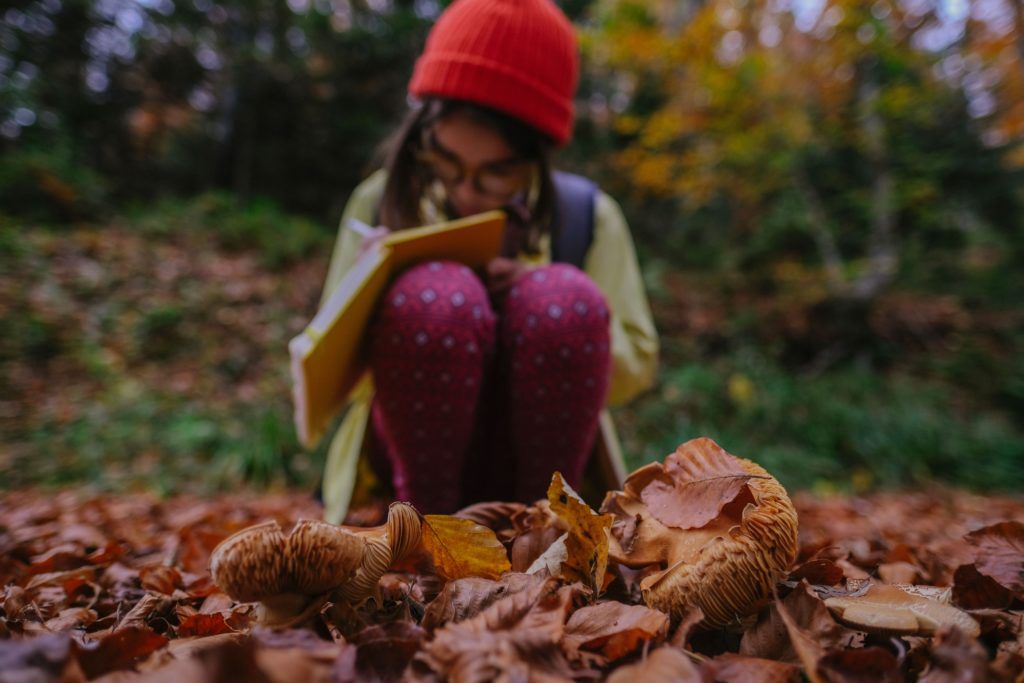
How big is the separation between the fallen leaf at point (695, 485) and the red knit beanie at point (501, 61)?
1265 mm

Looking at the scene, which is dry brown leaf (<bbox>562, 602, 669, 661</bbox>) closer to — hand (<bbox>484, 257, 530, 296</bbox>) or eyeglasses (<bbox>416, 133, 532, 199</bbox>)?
hand (<bbox>484, 257, 530, 296</bbox>)

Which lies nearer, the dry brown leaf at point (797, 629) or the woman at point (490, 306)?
the dry brown leaf at point (797, 629)

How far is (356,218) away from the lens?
2.01m

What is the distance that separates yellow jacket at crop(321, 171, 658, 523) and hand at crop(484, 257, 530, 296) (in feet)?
1.10

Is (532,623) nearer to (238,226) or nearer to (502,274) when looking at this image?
(502,274)

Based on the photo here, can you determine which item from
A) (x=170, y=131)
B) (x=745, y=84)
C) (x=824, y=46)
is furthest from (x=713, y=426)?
(x=170, y=131)

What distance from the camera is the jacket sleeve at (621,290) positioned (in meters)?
1.89

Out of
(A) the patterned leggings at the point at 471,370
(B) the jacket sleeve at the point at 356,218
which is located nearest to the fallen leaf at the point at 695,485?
(A) the patterned leggings at the point at 471,370

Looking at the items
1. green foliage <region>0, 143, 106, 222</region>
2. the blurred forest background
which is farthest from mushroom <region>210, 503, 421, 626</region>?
green foliage <region>0, 143, 106, 222</region>

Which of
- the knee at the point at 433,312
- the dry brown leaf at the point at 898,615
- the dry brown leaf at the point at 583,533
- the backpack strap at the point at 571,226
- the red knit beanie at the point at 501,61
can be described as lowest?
→ the dry brown leaf at the point at 898,615

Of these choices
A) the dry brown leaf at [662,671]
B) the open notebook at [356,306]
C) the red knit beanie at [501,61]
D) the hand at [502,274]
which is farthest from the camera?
the red knit beanie at [501,61]

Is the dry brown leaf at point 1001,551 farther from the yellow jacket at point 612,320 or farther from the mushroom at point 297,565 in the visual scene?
the yellow jacket at point 612,320

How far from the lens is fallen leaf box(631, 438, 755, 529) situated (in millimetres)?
625

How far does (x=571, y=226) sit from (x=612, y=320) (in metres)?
0.32
